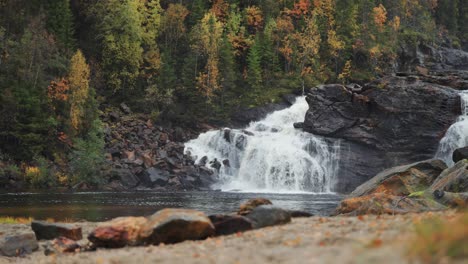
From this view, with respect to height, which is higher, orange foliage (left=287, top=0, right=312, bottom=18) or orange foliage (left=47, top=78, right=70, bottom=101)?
orange foliage (left=287, top=0, right=312, bottom=18)

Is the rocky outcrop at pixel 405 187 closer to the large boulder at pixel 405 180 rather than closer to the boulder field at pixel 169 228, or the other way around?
the large boulder at pixel 405 180

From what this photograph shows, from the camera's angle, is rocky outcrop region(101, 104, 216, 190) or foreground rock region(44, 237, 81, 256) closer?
foreground rock region(44, 237, 81, 256)

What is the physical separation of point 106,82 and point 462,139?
1768 inches

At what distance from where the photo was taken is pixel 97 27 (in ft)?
225

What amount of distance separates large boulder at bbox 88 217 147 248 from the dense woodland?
3629cm

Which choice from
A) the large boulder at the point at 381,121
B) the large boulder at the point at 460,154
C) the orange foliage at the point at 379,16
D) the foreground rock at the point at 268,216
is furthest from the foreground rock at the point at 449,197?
the orange foliage at the point at 379,16

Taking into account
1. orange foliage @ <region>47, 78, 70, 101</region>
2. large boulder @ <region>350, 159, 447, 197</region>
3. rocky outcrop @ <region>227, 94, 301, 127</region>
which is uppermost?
orange foliage @ <region>47, 78, 70, 101</region>

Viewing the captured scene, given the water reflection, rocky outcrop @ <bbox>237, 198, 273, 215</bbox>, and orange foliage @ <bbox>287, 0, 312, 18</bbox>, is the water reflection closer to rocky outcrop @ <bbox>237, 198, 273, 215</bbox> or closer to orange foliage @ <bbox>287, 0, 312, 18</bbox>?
rocky outcrop @ <bbox>237, 198, 273, 215</bbox>

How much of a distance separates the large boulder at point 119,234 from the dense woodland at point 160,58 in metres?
36.3

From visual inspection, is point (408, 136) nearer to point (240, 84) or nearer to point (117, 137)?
point (240, 84)

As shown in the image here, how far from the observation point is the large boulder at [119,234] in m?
12.8

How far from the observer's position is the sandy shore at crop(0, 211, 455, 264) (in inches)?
236

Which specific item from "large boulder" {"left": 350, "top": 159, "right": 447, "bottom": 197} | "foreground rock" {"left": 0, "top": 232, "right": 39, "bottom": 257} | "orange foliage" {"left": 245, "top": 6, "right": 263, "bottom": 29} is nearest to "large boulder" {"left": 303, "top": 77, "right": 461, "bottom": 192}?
"large boulder" {"left": 350, "top": 159, "right": 447, "bottom": 197}

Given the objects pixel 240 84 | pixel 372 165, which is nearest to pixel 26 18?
pixel 240 84
